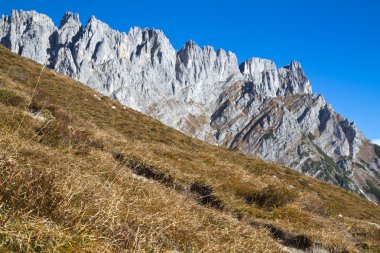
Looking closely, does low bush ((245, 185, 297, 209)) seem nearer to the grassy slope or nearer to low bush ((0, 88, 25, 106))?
the grassy slope

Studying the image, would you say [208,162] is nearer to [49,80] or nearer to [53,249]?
[53,249]

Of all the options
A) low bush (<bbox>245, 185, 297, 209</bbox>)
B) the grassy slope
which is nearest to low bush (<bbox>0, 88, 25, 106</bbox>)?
the grassy slope

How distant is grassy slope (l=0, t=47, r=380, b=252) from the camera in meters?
4.97

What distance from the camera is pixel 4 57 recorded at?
38375 millimetres

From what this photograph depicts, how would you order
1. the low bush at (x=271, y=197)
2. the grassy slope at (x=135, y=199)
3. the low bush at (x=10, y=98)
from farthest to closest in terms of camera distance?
1. the low bush at (x=10, y=98)
2. the low bush at (x=271, y=197)
3. the grassy slope at (x=135, y=199)

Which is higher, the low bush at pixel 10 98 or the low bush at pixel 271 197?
the low bush at pixel 10 98

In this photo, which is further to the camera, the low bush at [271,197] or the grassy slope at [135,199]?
the low bush at [271,197]

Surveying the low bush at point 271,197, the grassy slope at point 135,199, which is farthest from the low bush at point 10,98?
the low bush at point 271,197

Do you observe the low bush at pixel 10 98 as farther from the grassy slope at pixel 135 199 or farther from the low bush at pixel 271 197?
the low bush at pixel 271 197

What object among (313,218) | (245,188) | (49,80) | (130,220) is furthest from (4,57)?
(130,220)

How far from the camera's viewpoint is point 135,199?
743 centimetres

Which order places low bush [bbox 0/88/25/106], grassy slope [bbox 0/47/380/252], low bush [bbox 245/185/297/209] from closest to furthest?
grassy slope [bbox 0/47/380/252] < low bush [bbox 245/185/297/209] < low bush [bbox 0/88/25/106]

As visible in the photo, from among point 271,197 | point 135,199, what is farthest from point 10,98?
point 135,199

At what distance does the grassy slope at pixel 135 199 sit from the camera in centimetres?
497
